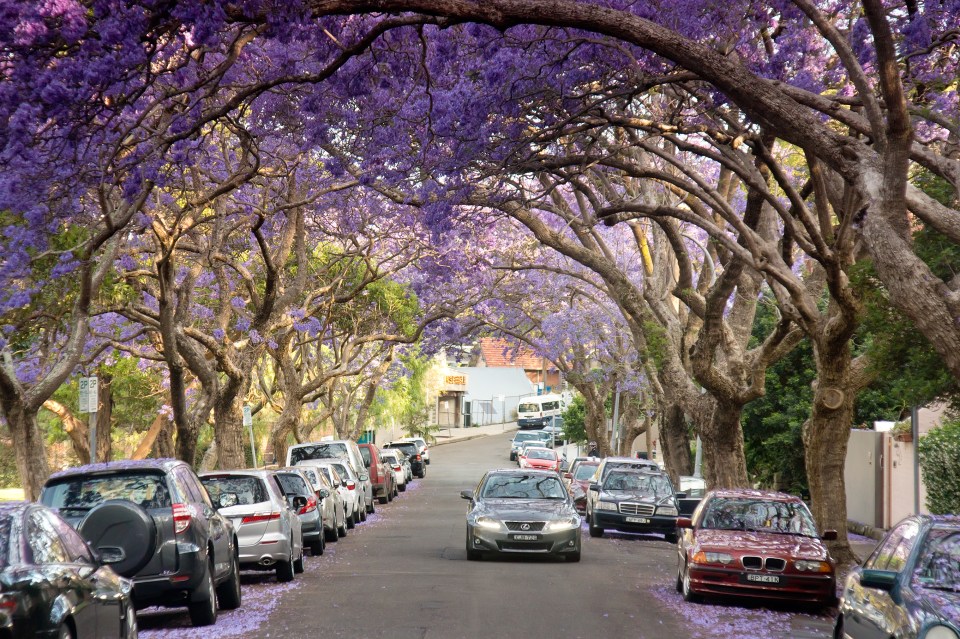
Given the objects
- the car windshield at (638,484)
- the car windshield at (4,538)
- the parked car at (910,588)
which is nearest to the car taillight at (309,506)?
the car windshield at (638,484)

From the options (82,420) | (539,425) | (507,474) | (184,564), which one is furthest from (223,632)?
(539,425)

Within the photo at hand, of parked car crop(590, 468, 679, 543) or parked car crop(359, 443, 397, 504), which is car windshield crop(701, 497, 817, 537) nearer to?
parked car crop(590, 468, 679, 543)

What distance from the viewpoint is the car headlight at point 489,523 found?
19.1 meters

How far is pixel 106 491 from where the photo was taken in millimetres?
11773

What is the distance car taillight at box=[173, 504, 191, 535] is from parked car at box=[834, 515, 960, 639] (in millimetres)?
6049

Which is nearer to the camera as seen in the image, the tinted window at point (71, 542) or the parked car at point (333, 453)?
the tinted window at point (71, 542)

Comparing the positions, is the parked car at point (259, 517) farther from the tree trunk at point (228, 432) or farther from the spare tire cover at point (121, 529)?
the tree trunk at point (228, 432)

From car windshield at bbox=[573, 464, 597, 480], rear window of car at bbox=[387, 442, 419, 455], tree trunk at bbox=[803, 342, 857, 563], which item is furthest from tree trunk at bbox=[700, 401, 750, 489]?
rear window of car at bbox=[387, 442, 419, 455]

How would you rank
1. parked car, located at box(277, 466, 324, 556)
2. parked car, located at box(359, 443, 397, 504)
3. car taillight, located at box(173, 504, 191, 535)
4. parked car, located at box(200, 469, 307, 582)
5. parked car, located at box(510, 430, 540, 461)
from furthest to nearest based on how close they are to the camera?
parked car, located at box(510, 430, 540, 461) < parked car, located at box(359, 443, 397, 504) < parked car, located at box(277, 466, 324, 556) < parked car, located at box(200, 469, 307, 582) < car taillight, located at box(173, 504, 191, 535)

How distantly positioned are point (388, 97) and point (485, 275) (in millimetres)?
20297

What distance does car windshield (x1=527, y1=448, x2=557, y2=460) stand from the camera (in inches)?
1903

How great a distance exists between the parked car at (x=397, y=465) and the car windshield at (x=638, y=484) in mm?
17096

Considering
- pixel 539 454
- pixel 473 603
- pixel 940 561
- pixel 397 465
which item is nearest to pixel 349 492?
pixel 473 603

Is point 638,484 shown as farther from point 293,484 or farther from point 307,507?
point 307,507
